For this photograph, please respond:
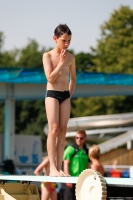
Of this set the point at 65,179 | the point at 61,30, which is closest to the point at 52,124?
the point at 61,30

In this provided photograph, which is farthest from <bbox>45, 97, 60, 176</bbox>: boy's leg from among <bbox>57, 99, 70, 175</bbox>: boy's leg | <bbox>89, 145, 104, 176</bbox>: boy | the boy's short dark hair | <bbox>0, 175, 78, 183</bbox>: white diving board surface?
<bbox>89, 145, 104, 176</bbox>: boy

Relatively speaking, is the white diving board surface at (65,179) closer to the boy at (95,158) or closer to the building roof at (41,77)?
the boy at (95,158)

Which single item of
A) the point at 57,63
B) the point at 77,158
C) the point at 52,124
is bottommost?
the point at 77,158

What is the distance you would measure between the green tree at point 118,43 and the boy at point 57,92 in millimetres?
47817

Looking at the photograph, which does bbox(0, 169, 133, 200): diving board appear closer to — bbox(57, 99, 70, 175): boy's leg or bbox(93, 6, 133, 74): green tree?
bbox(57, 99, 70, 175): boy's leg

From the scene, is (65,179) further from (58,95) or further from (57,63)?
(57,63)

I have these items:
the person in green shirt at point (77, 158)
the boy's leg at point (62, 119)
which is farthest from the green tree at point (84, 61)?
the boy's leg at point (62, 119)

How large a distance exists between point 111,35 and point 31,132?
18.2m

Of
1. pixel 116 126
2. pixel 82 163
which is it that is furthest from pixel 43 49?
pixel 82 163

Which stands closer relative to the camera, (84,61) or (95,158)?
(95,158)

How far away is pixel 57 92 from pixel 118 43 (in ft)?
167

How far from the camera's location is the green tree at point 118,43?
184ft

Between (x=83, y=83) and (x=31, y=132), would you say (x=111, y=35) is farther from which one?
(x=83, y=83)

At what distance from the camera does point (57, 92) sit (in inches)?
304
